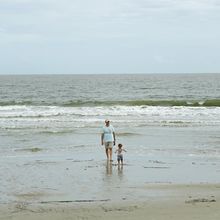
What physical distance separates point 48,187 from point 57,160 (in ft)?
14.5

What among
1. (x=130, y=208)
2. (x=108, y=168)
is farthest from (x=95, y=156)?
(x=130, y=208)

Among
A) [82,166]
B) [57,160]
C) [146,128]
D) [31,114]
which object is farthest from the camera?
Result: [31,114]

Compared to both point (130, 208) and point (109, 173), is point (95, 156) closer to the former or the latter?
point (109, 173)

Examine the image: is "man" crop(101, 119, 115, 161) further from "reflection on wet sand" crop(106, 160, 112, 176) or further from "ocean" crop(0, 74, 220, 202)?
"ocean" crop(0, 74, 220, 202)

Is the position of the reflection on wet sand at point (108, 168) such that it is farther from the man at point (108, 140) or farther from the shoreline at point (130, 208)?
the shoreline at point (130, 208)

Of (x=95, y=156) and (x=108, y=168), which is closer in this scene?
(x=108, y=168)

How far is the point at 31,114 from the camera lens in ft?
120

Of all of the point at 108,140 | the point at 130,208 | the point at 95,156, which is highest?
the point at 108,140

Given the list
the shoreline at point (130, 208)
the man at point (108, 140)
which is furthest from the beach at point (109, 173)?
the man at point (108, 140)

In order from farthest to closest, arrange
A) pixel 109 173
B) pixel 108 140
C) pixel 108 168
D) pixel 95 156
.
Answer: pixel 95 156
pixel 108 140
pixel 108 168
pixel 109 173

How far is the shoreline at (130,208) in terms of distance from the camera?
29.6 ft

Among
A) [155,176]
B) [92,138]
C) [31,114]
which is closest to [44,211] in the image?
[155,176]

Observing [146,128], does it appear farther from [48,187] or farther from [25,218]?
[25,218]

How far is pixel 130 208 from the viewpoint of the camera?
31.7 feet
